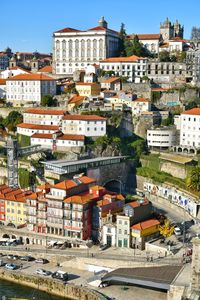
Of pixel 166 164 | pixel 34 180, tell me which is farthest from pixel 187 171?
pixel 34 180

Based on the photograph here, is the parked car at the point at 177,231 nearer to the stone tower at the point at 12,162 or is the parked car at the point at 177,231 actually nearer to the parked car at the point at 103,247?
the parked car at the point at 103,247

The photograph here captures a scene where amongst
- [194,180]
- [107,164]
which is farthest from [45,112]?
[194,180]

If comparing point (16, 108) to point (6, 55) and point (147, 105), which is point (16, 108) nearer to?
point (147, 105)

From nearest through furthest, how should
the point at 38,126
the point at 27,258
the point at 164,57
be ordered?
the point at 27,258
the point at 38,126
the point at 164,57

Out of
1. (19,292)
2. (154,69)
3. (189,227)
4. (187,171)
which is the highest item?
(154,69)

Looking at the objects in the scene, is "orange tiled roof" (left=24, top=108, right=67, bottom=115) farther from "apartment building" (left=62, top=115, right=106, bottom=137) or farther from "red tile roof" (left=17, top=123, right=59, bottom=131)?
"apartment building" (left=62, top=115, right=106, bottom=137)

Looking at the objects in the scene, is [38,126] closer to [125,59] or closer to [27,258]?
[125,59]
